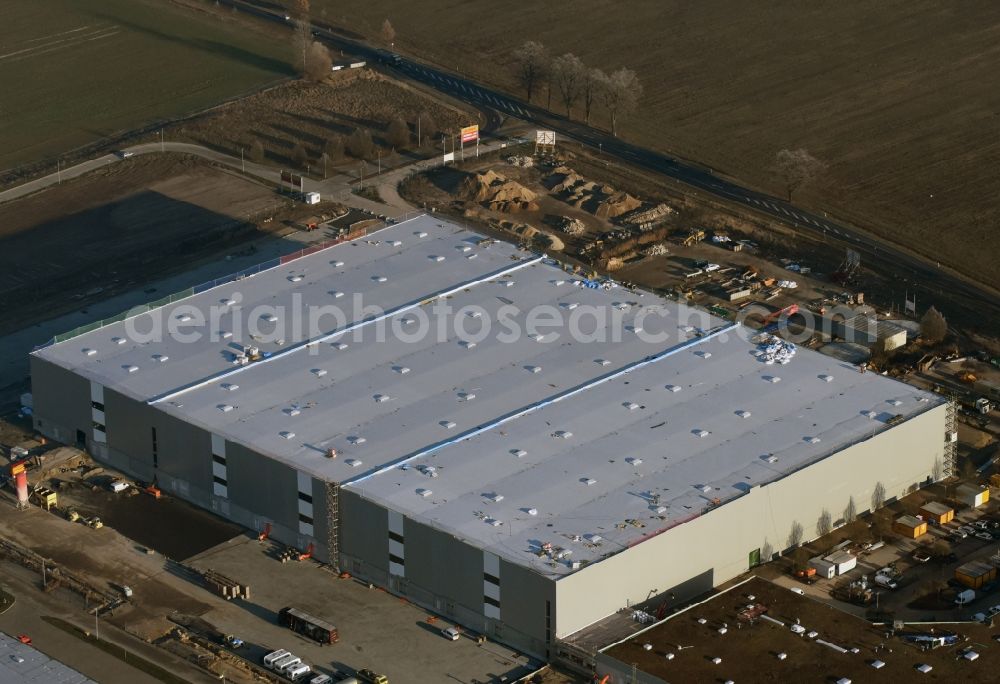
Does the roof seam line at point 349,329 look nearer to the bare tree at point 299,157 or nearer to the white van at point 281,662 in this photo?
the white van at point 281,662

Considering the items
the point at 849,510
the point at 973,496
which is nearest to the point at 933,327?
the point at 973,496

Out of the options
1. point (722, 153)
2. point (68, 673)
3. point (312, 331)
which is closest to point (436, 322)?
point (312, 331)

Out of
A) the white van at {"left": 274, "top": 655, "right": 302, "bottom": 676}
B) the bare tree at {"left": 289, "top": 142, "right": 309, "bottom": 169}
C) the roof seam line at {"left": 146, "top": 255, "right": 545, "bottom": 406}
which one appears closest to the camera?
the white van at {"left": 274, "top": 655, "right": 302, "bottom": 676}

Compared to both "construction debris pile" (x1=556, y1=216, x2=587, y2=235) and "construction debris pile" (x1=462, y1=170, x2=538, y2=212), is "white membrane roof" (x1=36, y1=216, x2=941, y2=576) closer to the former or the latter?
"construction debris pile" (x1=556, y1=216, x2=587, y2=235)

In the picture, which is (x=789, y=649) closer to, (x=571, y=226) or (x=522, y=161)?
(x=571, y=226)

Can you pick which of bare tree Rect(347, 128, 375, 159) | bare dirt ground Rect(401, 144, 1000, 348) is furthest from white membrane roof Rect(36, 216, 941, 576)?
bare tree Rect(347, 128, 375, 159)

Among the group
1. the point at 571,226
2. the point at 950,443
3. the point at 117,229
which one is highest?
the point at 950,443
